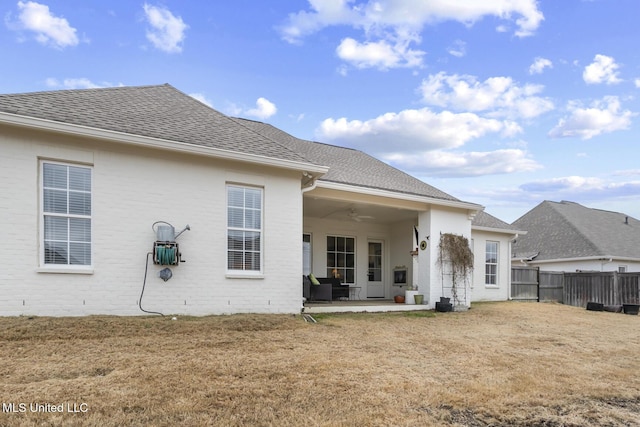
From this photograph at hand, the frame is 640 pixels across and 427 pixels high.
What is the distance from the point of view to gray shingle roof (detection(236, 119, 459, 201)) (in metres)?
11.5

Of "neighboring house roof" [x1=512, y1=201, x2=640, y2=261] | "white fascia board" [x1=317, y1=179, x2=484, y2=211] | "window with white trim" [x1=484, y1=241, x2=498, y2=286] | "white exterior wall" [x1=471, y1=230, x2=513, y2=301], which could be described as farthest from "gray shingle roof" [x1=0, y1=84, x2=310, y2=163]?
"neighboring house roof" [x1=512, y1=201, x2=640, y2=261]

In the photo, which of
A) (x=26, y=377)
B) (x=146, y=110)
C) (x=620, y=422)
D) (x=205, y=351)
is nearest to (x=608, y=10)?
(x=620, y=422)

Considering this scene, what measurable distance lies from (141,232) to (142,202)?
573mm

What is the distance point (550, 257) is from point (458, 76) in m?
12.6

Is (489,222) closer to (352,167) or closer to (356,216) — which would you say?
(356,216)

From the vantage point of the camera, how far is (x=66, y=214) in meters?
7.27

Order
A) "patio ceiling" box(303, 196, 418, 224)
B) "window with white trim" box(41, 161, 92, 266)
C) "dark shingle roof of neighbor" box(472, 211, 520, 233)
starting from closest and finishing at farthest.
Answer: "window with white trim" box(41, 161, 92, 266) → "patio ceiling" box(303, 196, 418, 224) → "dark shingle roof of neighbor" box(472, 211, 520, 233)

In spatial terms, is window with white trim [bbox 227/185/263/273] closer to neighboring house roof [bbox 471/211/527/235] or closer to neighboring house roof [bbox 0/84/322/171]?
neighboring house roof [bbox 0/84/322/171]

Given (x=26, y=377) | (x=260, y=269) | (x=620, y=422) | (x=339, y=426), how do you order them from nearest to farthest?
(x=339, y=426) → (x=620, y=422) → (x=26, y=377) → (x=260, y=269)

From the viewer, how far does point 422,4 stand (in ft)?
35.0

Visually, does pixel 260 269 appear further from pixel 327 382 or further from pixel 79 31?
pixel 79 31

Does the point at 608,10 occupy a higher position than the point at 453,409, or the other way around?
the point at 608,10

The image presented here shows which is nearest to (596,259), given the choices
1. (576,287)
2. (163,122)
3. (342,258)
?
(576,287)

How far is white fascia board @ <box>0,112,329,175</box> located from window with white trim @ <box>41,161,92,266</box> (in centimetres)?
67
